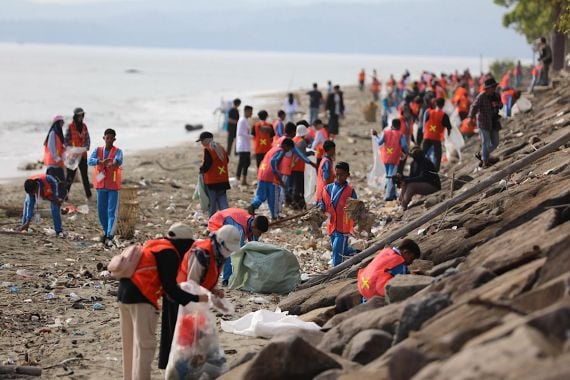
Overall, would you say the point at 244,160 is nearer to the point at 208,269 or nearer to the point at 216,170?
the point at 216,170

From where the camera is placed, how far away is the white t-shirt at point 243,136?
714 inches

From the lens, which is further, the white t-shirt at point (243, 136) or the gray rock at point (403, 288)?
the white t-shirt at point (243, 136)

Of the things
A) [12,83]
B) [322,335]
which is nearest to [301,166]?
[322,335]

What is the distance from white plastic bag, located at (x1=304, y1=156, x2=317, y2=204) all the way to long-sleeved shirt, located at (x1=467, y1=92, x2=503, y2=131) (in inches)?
101

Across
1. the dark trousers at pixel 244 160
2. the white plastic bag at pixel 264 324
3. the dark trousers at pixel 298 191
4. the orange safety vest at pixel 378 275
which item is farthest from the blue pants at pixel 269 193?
the orange safety vest at pixel 378 275

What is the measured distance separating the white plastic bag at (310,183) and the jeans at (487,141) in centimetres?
258

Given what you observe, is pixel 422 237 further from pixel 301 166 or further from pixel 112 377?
pixel 301 166

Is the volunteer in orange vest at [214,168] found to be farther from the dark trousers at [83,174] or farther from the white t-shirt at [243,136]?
the white t-shirt at [243,136]

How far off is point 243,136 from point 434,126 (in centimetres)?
342

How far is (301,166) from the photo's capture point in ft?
51.2

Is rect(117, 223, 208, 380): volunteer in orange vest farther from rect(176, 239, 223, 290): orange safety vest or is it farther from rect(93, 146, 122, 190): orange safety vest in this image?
rect(93, 146, 122, 190): orange safety vest

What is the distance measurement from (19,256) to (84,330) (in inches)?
128

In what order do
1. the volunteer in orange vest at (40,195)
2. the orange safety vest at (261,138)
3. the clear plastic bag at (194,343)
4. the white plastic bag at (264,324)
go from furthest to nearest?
the orange safety vest at (261,138)
the volunteer in orange vest at (40,195)
the white plastic bag at (264,324)
the clear plastic bag at (194,343)

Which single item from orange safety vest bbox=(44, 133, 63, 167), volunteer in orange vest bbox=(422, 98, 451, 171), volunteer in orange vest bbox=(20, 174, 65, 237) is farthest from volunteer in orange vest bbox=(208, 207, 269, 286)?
volunteer in orange vest bbox=(422, 98, 451, 171)
